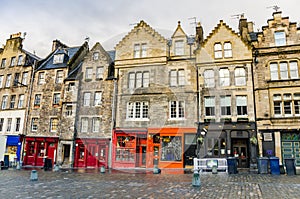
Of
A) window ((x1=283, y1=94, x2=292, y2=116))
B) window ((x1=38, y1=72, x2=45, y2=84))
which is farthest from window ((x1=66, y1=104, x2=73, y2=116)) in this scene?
window ((x1=283, y1=94, x2=292, y2=116))

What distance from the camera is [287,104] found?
19.8m

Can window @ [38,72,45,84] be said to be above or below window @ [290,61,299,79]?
above

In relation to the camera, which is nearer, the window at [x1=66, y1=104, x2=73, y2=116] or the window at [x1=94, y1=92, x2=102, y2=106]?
the window at [x1=94, y1=92, x2=102, y2=106]

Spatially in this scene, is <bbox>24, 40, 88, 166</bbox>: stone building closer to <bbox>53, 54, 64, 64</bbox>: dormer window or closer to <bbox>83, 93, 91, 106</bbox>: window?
<bbox>53, 54, 64, 64</bbox>: dormer window

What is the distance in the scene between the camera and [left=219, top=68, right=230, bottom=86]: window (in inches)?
840

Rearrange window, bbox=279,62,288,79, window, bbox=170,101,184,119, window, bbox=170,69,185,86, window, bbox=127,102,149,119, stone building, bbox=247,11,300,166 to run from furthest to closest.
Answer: window, bbox=127,102,149,119
window, bbox=170,69,185,86
window, bbox=170,101,184,119
window, bbox=279,62,288,79
stone building, bbox=247,11,300,166

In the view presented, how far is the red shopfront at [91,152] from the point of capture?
2339 centimetres

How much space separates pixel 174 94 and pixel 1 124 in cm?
2142

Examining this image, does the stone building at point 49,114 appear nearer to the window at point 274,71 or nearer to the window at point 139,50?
the window at point 139,50

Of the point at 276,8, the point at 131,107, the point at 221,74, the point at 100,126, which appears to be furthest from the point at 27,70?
the point at 276,8

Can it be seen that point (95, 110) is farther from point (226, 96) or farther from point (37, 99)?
point (226, 96)

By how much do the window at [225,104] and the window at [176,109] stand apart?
3547 millimetres

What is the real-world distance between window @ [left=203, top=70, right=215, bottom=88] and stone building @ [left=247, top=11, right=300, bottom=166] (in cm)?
361

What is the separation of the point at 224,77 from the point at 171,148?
8.06 m
